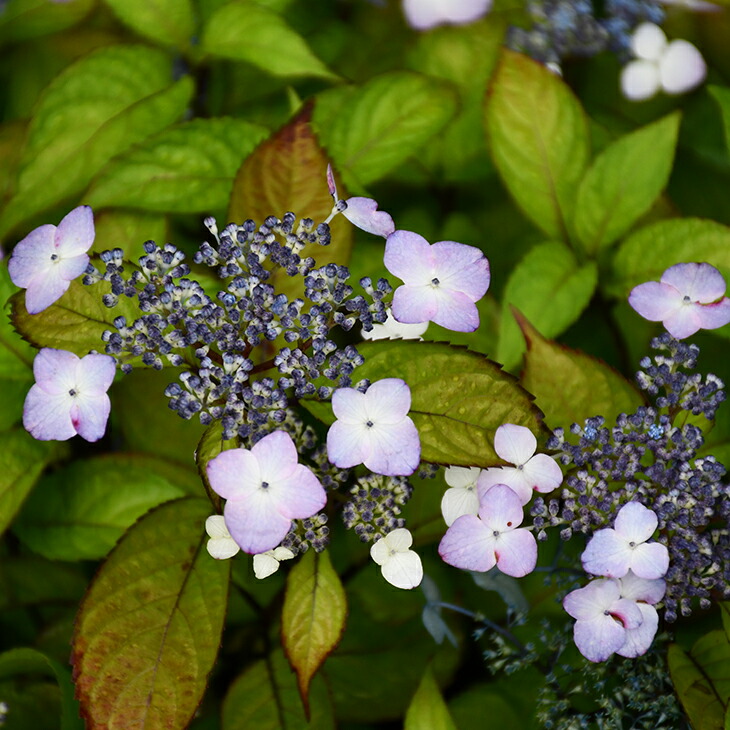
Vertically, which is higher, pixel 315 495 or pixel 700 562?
pixel 315 495

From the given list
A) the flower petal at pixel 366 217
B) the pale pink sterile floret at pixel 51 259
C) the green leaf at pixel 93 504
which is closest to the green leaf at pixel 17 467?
the green leaf at pixel 93 504

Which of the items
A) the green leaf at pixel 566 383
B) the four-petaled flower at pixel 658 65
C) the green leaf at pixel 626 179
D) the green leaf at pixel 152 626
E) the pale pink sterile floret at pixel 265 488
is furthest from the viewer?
the four-petaled flower at pixel 658 65

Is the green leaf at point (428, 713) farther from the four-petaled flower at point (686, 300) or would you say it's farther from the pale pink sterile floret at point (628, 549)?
the four-petaled flower at point (686, 300)

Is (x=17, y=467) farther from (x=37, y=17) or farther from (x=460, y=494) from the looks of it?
(x=37, y=17)

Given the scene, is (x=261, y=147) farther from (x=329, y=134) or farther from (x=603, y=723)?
(x=603, y=723)

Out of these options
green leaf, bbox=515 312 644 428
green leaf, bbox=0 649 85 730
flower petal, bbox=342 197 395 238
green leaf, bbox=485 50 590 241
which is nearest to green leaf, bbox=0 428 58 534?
green leaf, bbox=0 649 85 730

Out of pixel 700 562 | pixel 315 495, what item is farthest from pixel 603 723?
pixel 315 495

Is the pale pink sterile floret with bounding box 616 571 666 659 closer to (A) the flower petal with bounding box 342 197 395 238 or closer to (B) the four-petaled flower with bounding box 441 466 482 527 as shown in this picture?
(B) the four-petaled flower with bounding box 441 466 482 527
